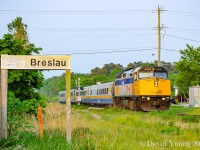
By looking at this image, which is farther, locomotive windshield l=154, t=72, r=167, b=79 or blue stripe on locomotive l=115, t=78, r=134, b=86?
blue stripe on locomotive l=115, t=78, r=134, b=86

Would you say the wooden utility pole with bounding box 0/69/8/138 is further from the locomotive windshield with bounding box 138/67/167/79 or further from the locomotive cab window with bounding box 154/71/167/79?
the locomotive cab window with bounding box 154/71/167/79

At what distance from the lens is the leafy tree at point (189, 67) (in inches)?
1767

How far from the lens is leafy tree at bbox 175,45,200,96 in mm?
44881

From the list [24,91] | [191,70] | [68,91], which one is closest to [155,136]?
[68,91]

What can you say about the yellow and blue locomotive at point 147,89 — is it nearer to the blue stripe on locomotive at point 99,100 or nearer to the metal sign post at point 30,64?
the blue stripe on locomotive at point 99,100

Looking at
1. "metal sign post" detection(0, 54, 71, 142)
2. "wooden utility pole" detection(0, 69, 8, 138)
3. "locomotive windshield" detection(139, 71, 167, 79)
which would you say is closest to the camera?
"wooden utility pole" detection(0, 69, 8, 138)

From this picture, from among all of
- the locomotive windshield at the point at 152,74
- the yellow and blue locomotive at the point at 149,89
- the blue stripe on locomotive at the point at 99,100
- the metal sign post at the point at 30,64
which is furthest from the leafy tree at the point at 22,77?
the blue stripe on locomotive at the point at 99,100

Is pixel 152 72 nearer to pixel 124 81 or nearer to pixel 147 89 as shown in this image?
pixel 147 89

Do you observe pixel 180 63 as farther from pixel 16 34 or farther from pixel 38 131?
pixel 38 131

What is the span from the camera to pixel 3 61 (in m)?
11.9

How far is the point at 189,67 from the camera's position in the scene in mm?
45062

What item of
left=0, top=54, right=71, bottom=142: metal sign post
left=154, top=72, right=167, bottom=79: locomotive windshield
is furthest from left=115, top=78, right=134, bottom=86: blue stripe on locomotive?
left=0, top=54, right=71, bottom=142: metal sign post

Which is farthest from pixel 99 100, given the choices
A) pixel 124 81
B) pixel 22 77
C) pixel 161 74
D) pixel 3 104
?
pixel 3 104

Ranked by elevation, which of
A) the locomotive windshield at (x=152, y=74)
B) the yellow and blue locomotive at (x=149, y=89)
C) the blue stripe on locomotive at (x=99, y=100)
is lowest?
the blue stripe on locomotive at (x=99, y=100)
